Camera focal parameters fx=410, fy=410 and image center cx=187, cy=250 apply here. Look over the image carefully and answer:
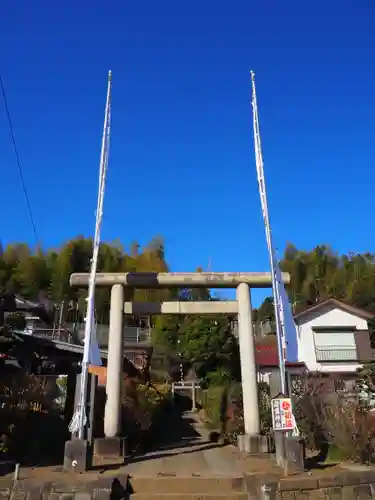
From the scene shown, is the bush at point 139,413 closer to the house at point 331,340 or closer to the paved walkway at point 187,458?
the paved walkway at point 187,458

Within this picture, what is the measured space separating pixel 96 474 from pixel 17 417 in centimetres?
398

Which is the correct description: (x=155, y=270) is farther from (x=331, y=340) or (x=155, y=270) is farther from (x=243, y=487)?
(x=243, y=487)

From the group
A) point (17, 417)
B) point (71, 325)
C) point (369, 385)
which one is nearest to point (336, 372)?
point (369, 385)

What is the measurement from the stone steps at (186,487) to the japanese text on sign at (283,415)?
1.36m

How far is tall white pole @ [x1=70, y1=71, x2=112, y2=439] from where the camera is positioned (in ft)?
29.0

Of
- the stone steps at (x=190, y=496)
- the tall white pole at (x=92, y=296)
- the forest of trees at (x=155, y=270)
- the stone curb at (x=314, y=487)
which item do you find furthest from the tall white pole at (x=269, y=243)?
the forest of trees at (x=155, y=270)

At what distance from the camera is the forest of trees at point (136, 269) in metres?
34.3

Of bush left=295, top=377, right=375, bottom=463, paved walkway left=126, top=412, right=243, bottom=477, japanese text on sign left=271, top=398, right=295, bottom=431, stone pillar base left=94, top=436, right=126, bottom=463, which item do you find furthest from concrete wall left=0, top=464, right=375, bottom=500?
stone pillar base left=94, top=436, right=126, bottom=463

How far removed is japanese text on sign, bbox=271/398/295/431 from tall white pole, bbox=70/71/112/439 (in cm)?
410

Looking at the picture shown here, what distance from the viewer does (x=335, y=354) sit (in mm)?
24062

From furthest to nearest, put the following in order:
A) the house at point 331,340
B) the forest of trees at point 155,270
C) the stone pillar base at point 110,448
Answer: the forest of trees at point 155,270, the house at point 331,340, the stone pillar base at point 110,448

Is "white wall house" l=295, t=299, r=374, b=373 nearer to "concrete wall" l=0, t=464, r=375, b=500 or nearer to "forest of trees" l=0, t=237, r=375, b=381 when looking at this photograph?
"forest of trees" l=0, t=237, r=375, b=381

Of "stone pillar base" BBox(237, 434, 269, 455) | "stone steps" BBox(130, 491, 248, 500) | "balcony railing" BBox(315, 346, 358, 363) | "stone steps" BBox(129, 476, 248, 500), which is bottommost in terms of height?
"stone steps" BBox(130, 491, 248, 500)

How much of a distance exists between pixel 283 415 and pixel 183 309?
5.06m
